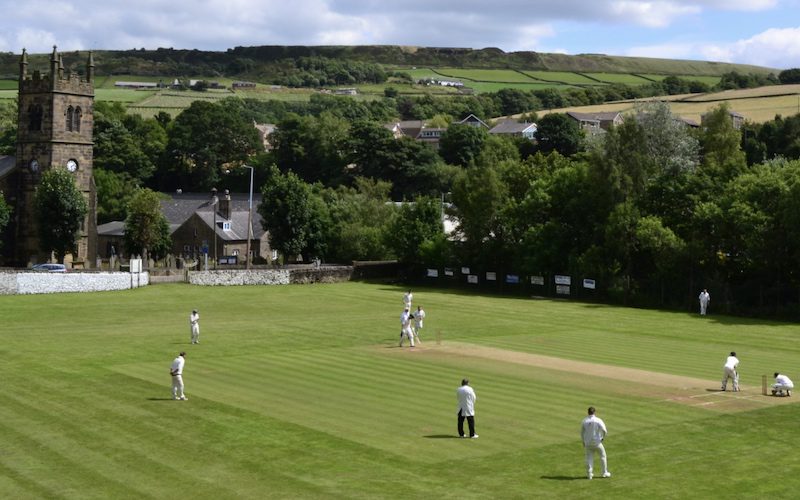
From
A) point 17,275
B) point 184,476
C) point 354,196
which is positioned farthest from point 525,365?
point 354,196

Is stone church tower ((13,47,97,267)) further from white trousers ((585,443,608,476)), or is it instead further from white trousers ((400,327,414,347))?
white trousers ((585,443,608,476))

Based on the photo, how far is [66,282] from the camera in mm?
72188

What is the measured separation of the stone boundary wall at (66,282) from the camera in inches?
2739

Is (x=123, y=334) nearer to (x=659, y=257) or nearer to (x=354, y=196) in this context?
(x=659, y=257)

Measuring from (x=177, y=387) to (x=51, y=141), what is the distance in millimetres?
66624

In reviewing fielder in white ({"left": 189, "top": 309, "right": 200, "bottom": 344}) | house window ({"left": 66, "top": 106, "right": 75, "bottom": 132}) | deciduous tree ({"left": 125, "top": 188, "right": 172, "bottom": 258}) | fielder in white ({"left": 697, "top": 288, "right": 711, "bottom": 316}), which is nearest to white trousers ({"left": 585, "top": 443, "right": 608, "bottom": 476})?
fielder in white ({"left": 189, "top": 309, "right": 200, "bottom": 344})

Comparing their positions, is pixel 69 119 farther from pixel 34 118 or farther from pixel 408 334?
pixel 408 334

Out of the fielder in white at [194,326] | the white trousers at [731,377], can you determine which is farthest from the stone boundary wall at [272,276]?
the white trousers at [731,377]

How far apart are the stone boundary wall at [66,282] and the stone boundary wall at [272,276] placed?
4447 millimetres

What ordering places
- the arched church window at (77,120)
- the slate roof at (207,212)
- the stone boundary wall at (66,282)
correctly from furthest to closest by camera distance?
the slate roof at (207,212), the arched church window at (77,120), the stone boundary wall at (66,282)

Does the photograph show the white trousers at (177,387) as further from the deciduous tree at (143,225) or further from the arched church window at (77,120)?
the arched church window at (77,120)

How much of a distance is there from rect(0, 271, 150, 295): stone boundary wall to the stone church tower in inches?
848

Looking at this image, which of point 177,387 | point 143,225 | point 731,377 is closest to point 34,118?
point 143,225

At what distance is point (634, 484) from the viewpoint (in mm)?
25000
